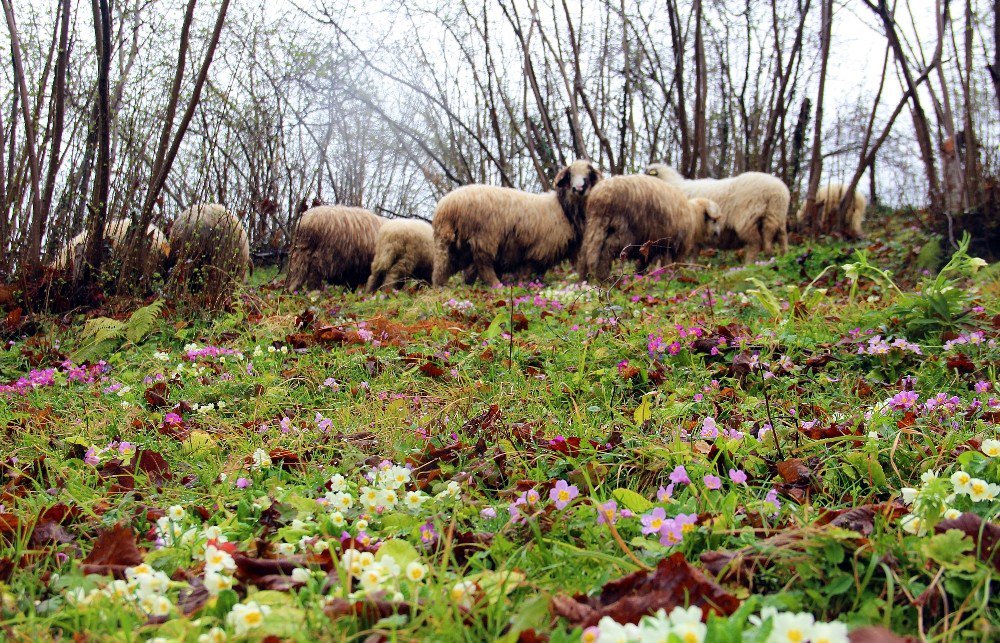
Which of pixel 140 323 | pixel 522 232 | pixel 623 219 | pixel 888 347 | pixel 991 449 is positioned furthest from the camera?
pixel 522 232

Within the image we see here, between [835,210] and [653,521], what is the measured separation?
1185cm

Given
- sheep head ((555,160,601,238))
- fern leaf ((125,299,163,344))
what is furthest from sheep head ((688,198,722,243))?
fern leaf ((125,299,163,344))

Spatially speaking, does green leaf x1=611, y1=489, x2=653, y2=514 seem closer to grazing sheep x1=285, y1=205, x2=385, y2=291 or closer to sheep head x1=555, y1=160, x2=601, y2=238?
sheep head x1=555, y1=160, x2=601, y2=238

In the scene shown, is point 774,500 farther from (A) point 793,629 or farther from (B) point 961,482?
(A) point 793,629

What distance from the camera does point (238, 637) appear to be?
1.50 metres

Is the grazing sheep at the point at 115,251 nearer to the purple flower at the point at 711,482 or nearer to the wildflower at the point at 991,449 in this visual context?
the purple flower at the point at 711,482

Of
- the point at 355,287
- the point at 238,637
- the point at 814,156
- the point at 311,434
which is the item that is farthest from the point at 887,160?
the point at 238,637

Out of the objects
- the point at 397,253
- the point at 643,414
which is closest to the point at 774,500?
the point at 643,414

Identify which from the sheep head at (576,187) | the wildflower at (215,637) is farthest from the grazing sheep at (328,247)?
the wildflower at (215,637)

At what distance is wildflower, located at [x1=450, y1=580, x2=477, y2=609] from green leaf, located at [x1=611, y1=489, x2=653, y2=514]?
2.23 feet

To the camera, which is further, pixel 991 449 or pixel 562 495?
pixel 562 495

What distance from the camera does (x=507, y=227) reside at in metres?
9.58

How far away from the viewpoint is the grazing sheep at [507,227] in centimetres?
938

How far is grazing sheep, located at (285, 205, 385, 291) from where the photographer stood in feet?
31.7
